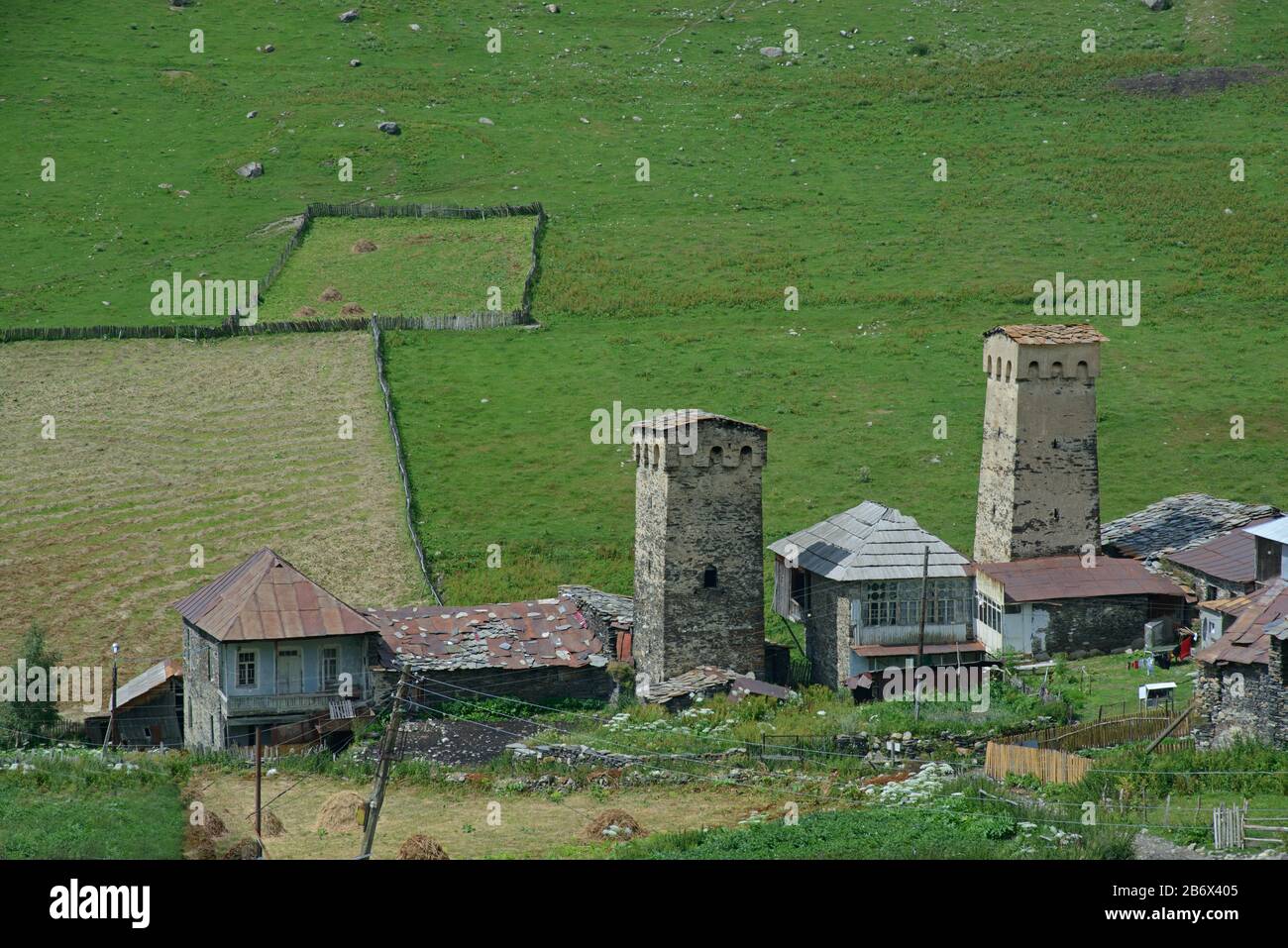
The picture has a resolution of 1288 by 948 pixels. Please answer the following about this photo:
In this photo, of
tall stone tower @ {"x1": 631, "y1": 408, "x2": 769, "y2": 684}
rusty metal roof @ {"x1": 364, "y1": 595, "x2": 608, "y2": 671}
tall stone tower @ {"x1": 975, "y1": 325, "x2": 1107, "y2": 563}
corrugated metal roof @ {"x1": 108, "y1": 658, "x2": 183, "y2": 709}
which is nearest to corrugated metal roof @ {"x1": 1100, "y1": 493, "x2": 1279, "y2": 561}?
tall stone tower @ {"x1": 975, "y1": 325, "x2": 1107, "y2": 563}

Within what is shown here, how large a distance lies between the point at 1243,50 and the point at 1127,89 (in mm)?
8747

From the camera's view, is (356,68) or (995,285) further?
(356,68)

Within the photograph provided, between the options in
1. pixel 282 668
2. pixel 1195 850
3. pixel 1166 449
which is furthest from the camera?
pixel 1166 449

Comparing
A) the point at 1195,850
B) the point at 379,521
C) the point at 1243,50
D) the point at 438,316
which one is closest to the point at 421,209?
the point at 438,316

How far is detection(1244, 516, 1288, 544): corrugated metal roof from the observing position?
52.8m

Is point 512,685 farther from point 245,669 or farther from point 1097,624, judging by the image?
point 1097,624

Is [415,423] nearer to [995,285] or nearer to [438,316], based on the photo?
[438,316]

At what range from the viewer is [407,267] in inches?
3775

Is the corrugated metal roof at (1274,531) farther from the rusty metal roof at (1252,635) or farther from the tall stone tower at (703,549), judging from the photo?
the tall stone tower at (703,549)

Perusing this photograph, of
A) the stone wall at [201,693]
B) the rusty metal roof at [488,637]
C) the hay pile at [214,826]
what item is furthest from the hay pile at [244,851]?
the rusty metal roof at [488,637]

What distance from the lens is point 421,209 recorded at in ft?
343

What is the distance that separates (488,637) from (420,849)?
1733 centimetres

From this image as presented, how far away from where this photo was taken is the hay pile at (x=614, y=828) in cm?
4084

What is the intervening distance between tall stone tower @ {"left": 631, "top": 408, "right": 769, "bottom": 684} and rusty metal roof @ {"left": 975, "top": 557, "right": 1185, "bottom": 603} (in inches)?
302
